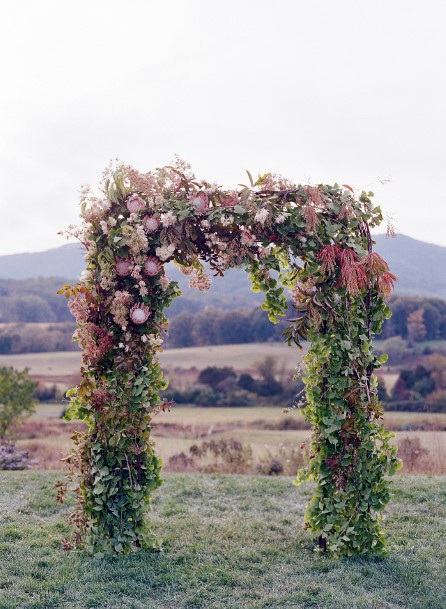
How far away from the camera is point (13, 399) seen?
13750mm

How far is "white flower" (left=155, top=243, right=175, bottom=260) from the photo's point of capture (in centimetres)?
548

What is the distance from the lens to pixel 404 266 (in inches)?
1900

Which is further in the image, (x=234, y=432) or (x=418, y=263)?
(x=418, y=263)

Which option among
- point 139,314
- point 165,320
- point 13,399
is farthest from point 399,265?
point 139,314

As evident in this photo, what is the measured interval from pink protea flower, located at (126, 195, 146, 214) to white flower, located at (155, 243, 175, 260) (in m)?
0.38

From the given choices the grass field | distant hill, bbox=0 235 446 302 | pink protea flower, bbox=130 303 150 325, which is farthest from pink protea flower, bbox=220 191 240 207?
distant hill, bbox=0 235 446 302

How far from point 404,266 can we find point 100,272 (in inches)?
1784

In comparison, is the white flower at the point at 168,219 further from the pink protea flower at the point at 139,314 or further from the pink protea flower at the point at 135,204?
the pink protea flower at the point at 139,314

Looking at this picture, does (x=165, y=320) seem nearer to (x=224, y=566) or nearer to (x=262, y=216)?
(x=262, y=216)

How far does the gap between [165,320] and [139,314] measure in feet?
1.23

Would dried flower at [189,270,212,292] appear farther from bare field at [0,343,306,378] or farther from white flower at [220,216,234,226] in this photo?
bare field at [0,343,306,378]

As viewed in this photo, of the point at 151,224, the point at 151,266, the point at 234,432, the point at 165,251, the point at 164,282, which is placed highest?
the point at 151,224

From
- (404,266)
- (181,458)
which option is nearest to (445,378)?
(181,458)

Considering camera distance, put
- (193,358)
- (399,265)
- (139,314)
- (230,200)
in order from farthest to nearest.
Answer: (399,265), (193,358), (230,200), (139,314)
